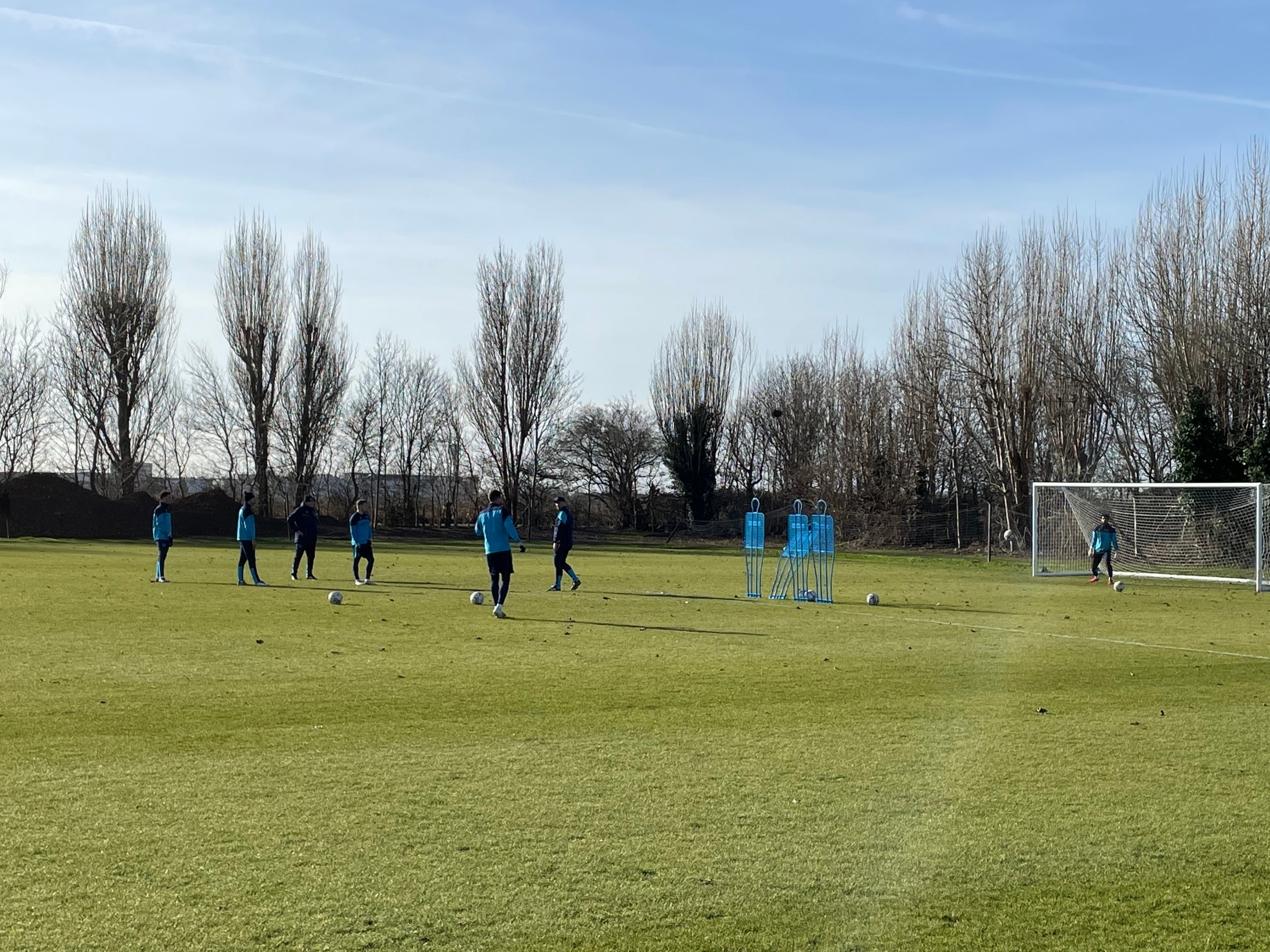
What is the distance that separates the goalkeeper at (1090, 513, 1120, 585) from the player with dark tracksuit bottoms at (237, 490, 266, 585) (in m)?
17.8

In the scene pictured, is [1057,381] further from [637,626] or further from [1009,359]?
[637,626]

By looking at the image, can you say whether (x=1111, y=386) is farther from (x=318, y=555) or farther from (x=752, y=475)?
(x=318, y=555)

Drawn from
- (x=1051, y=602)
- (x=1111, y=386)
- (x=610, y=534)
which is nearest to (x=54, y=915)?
(x=1051, y=602)

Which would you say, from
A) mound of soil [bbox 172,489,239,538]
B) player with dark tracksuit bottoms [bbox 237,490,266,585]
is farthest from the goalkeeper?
mound of soil [bbox 172,489,239,538]

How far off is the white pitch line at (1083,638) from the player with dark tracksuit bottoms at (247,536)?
1169 cm

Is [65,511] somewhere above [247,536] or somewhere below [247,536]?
above

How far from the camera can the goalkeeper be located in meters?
25.7

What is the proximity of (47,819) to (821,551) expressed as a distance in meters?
16.0

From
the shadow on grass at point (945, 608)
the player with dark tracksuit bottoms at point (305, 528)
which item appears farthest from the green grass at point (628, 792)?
the player with dark tracksuit bottoms at point (305, 528)

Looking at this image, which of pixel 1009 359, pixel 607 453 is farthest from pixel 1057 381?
pixel 607 453

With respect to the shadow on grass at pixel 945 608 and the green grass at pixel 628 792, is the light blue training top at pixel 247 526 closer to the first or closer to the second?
the green grass at pixel 628 792

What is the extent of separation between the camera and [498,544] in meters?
17.0

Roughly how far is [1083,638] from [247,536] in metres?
15.3

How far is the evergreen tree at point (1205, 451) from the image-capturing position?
3609 cm
